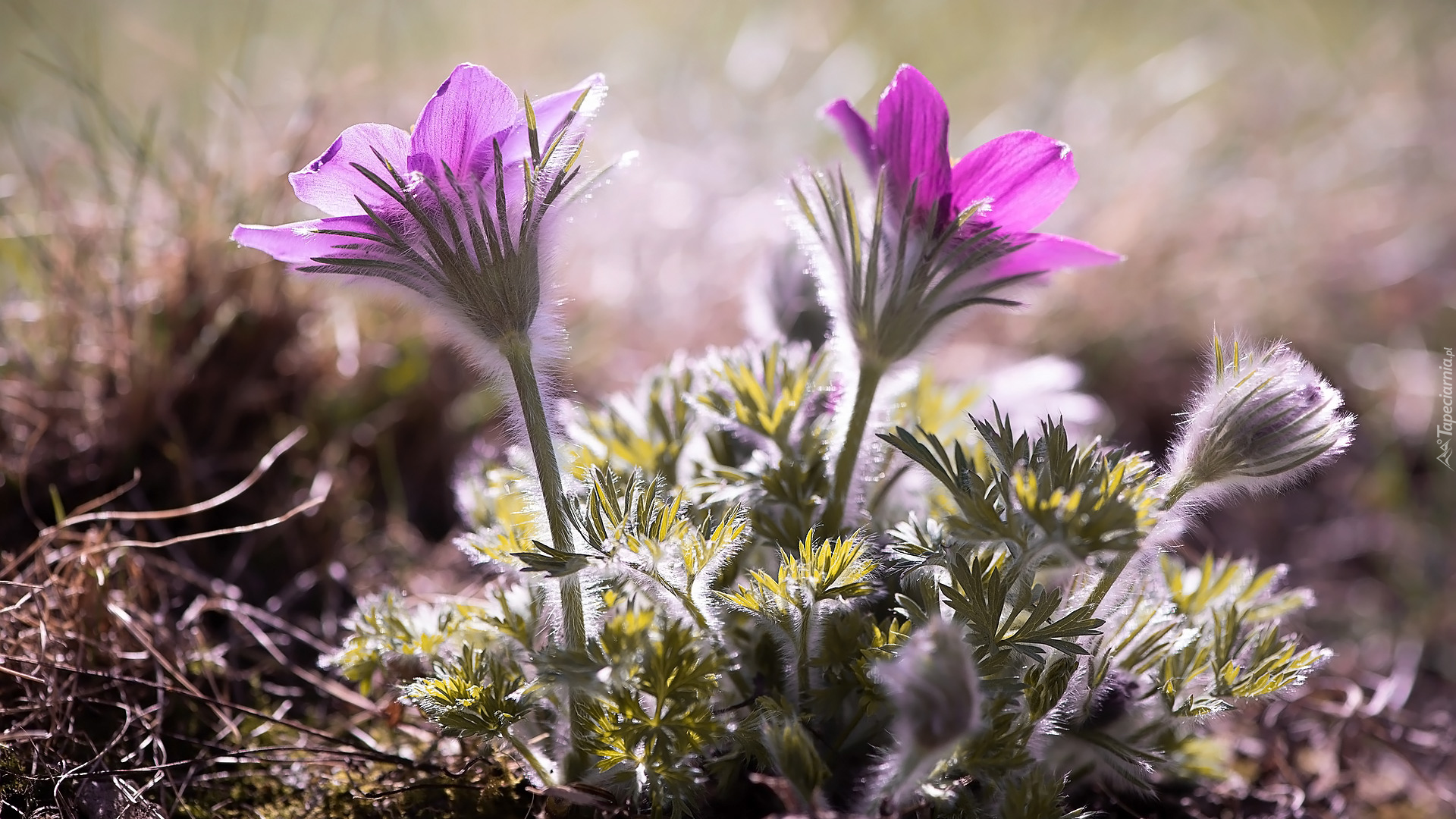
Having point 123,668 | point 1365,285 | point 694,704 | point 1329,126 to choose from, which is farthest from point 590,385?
point 1329,126

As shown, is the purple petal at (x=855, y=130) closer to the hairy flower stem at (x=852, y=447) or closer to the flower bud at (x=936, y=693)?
the hairy flower stem at (x=852, y=447)

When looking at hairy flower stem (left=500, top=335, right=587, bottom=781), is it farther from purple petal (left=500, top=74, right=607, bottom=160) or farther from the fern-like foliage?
purple petal (left=500, top=74, right=607, bottom=160)

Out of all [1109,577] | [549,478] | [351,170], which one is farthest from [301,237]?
[1109,577]

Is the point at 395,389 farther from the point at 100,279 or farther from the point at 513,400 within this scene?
the point at 513,400

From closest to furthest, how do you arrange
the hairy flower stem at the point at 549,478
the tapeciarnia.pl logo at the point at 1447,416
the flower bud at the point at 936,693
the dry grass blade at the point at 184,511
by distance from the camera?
the flower bud at the point at 936,693 < the hairy flower stem at the point at 549,478 < the dry grass blade at the point at 184,511 < the tapeciarnia.pl logo at the point at 1447,416

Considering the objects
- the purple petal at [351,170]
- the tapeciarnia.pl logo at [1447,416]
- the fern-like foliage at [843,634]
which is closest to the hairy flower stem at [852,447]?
the fern-like foliage at [843,634]

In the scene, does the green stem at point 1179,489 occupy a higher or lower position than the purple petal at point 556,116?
lower
